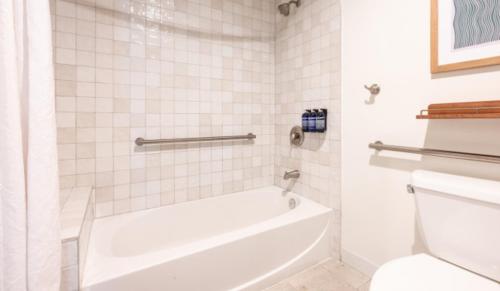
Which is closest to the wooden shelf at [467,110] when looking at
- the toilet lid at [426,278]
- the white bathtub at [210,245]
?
the toilet lid at [426,278]

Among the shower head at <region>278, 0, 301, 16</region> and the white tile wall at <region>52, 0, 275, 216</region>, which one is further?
the shower head at <region>278, 0, 301, 16</region>

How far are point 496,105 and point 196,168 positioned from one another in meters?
1.73

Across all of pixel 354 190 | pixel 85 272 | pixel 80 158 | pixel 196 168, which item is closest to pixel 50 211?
pixel 85 272

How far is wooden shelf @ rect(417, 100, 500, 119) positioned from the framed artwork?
201mm

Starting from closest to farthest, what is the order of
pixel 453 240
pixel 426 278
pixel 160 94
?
pixel 426 278
pixel 453 240
pixel 160 94

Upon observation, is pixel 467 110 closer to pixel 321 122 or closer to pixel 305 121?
pixel 321 122

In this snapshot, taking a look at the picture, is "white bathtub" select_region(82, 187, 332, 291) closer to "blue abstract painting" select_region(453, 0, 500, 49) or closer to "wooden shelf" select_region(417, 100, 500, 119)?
"wooden shelf" select_region(417, 100, 500, 119)

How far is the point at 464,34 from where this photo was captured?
1106mm

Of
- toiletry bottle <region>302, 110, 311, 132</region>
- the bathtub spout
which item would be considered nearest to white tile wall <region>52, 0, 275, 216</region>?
the bathtub spout

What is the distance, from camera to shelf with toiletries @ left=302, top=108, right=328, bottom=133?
5.81 ft

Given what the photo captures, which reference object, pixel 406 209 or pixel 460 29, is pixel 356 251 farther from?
pixel 460 29

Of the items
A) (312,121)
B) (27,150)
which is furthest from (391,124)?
(27,150)

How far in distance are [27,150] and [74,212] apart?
542mm

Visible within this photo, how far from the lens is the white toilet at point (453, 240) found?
91 cm
